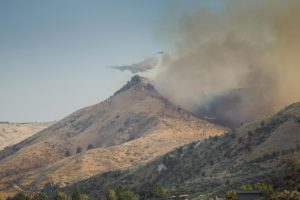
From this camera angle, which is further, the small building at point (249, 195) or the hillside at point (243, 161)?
the hillside at point (243, 161)

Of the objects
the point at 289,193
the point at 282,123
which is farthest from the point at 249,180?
the point at 282,123

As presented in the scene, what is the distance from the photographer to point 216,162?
187 meters

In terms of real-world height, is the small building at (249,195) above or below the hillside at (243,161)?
below

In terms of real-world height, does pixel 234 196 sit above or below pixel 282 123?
below

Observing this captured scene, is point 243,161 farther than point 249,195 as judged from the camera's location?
Yes

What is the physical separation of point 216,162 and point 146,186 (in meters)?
28.9

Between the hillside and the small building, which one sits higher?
the hillside

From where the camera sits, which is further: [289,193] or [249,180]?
[249,180]

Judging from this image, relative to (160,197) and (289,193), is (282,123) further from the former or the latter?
(289,193)

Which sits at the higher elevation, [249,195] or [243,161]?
[243,161]

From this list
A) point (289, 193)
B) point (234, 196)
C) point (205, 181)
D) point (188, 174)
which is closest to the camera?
point (289, 193)

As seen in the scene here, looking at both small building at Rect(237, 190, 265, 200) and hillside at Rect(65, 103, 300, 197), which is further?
hillside at Rect(65, 103, 300, 197)

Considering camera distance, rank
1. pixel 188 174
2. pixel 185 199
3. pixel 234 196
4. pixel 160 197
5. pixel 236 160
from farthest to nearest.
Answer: pixel 188 174 → pixel 236 160 → pixel 160 197 → pixel 185 199 → pixel 234 196

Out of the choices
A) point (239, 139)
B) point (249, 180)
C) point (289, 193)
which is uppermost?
point (239, 139)
